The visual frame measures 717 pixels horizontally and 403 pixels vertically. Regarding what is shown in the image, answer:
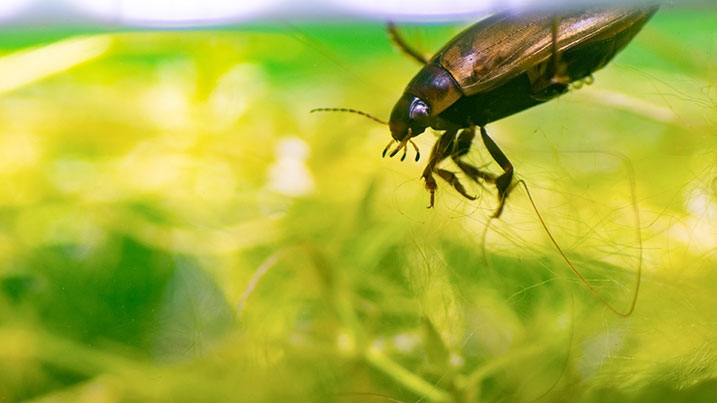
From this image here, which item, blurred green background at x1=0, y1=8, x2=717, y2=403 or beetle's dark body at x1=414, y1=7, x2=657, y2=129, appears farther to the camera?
blurred green background at x1=0, y1=8, x2=717, y2=403

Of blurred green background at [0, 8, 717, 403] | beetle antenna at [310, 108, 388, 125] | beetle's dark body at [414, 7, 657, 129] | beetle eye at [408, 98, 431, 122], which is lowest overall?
blurred green background at [0, 8, 717, 403]

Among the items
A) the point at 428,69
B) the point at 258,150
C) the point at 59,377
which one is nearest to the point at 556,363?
the point at 428,69

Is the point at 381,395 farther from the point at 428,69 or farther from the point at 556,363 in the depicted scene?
the point at 428,69

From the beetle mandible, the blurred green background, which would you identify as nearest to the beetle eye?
the beetle mandible

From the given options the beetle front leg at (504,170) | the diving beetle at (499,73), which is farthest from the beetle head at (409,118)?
the beetle front leg at (504,170)

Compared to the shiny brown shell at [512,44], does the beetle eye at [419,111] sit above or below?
Answer: below

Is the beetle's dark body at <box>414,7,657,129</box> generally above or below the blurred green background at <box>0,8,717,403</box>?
above

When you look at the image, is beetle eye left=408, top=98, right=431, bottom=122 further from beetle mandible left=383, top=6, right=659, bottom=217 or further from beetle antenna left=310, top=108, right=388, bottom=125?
beetle antenna left=310, top=108, right=388, bottom=125

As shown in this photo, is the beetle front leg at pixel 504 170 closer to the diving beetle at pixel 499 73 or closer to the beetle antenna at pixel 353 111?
the diving beetle at pixel 499 73

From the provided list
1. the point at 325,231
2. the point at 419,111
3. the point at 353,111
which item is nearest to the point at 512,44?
the point at 419,111
